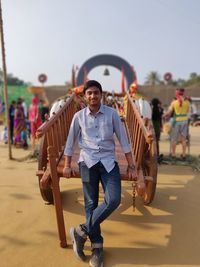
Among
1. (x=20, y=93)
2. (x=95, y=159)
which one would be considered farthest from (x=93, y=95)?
(x=20, y=93)

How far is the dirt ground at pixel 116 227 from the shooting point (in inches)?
130

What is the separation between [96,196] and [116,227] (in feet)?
2.92

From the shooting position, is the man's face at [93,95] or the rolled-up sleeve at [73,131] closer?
the man's face at [93,95]

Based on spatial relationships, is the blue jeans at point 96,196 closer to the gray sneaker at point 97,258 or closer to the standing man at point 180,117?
the gray sneaker at point 97,258

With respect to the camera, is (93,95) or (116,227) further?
(116,227)

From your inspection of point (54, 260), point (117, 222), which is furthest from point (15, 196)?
point (54, 260)

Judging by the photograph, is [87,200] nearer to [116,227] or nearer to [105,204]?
[105,204]

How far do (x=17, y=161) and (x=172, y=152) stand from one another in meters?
3.58

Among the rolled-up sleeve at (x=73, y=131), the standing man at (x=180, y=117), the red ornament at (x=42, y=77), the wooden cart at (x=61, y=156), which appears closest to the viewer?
the rolled-up sleeve at (x=73, y=131)

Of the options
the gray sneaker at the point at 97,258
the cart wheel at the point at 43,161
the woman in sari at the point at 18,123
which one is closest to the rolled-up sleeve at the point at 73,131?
the gray sneaker at the point at 97,258

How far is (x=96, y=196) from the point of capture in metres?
3.36

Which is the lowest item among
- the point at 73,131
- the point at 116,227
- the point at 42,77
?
the point at 116,227

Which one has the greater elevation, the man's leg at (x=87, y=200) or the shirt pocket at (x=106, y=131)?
the shirt pocket at (x=106, y=131)

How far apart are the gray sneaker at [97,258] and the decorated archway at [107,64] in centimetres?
975
